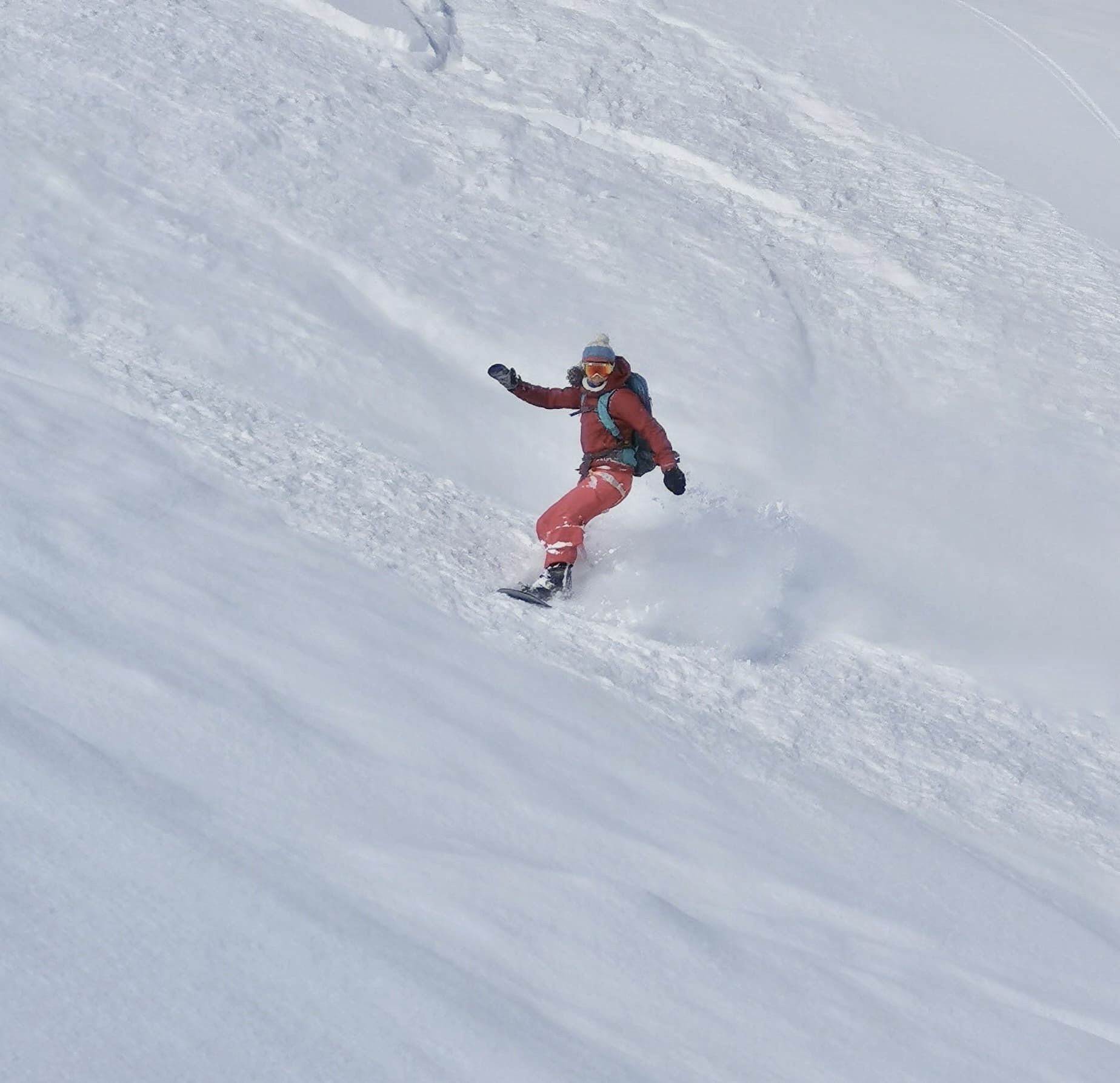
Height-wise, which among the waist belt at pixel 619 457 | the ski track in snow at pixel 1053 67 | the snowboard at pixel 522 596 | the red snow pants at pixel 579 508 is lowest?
the snowboard at pixel 522 596

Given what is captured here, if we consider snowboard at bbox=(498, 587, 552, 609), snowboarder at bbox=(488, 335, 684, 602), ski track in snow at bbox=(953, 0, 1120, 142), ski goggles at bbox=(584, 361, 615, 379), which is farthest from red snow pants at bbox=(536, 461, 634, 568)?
ski track in snow at bbox=(953, 0, 1120, 142)

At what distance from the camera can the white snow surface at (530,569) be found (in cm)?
305

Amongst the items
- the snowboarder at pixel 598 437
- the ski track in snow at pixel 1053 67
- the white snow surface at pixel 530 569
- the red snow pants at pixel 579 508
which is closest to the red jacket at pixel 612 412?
the snowboarder at pixel 598 437

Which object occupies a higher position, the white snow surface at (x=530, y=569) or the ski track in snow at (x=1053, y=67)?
the ski track in snow at (x=1053, y=67)

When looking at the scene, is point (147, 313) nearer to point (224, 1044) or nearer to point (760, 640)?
point (760, 640)

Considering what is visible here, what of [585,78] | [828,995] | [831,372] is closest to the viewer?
[828,995]

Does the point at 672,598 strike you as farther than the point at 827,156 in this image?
No

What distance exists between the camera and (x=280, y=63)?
417 inches

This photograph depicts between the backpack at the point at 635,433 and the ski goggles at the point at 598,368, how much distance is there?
0.32ft

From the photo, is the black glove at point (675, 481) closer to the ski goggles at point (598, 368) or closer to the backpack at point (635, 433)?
the backpack at point (635, 433)

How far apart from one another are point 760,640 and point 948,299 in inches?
231

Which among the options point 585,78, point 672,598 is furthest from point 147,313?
point 585,78

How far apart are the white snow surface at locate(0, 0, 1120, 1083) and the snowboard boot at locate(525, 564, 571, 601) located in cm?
21

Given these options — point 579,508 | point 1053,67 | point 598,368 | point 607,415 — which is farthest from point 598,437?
point 1053,67
